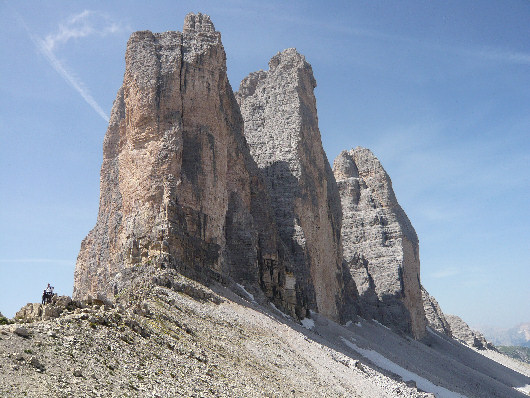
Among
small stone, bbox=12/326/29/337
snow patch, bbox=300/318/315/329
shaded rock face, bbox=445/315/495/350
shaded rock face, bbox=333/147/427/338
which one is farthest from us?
shaded rock face, bbox=445/315/495/350

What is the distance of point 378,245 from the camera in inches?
3617

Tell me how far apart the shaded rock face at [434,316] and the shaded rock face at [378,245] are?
1335cm

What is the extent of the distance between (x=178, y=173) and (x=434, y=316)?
3187 inches

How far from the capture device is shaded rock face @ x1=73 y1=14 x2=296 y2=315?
3950cm

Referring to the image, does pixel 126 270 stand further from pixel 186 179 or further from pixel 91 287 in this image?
pixel 91 287

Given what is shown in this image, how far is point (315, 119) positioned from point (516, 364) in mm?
63847

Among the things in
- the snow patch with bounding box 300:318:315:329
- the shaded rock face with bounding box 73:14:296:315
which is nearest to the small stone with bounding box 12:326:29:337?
the shaded rock face with bounding box 73:14:296:315

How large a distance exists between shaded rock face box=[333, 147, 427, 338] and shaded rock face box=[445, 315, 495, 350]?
2795cm

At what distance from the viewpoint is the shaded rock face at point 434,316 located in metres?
106

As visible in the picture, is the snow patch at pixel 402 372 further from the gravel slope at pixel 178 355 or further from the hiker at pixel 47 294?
the hiker at pixel 47 294

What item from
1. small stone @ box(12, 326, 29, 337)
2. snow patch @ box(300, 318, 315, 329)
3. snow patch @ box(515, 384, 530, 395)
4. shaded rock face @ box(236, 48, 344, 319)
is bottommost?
snow patch @ box(515, 384, 530, 395)

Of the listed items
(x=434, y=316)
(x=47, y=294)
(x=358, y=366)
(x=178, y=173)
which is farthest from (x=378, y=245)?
(x=47, y=294)

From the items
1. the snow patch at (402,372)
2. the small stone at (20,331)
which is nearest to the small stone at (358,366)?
the snow patch at (402,372)

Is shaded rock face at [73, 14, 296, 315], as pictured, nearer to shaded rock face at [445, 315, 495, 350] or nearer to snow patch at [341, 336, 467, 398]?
snow patch at [341, 336, 467, 398]
